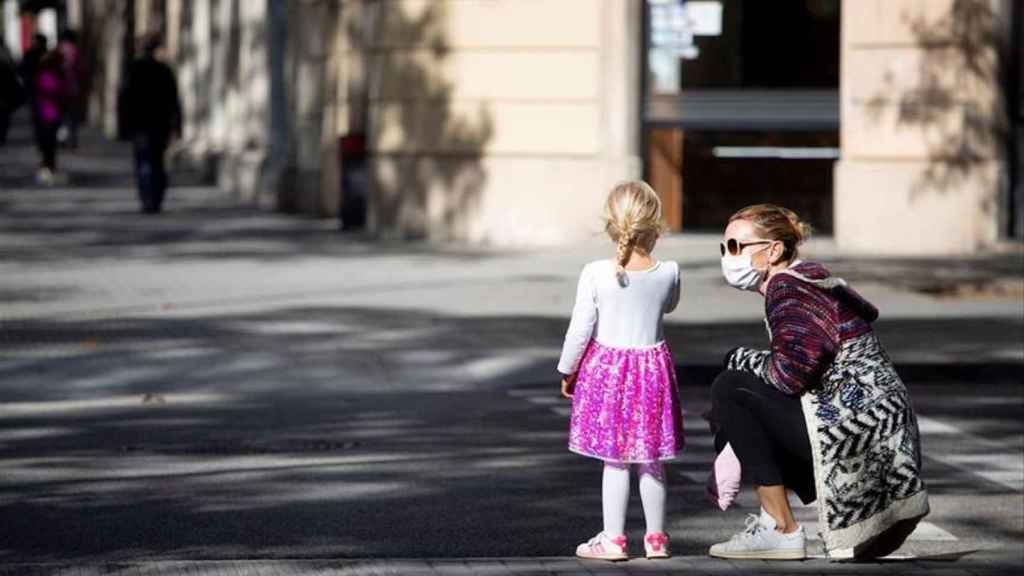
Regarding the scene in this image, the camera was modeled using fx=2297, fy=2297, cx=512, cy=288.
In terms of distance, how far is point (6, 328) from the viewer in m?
14.5

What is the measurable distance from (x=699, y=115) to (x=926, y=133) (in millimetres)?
2330

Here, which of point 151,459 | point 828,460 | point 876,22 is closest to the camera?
point 828,460

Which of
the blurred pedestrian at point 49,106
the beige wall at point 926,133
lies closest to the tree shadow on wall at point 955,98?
the beige wall at point 926,133

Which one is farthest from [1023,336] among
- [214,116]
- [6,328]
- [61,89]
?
[214,116]

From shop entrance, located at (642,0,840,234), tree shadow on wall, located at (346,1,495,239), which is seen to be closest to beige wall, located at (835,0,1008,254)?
shop entrance, located at (642,0,840,234)

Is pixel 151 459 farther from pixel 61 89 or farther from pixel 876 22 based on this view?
pixel 61 89

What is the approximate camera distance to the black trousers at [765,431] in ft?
22.9

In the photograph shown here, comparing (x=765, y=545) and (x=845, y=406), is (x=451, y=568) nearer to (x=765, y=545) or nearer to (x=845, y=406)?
(x=765, y=545)

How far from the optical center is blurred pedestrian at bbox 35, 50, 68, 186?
2894cm

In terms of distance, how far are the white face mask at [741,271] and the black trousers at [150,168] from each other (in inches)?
736

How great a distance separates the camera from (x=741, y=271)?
6977 millimetres

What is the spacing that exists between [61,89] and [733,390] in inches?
959

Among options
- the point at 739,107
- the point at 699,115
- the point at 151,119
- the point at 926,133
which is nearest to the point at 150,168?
the point at 151,119

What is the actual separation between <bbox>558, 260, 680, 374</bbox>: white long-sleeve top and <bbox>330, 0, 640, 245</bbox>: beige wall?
1395 centimetres
